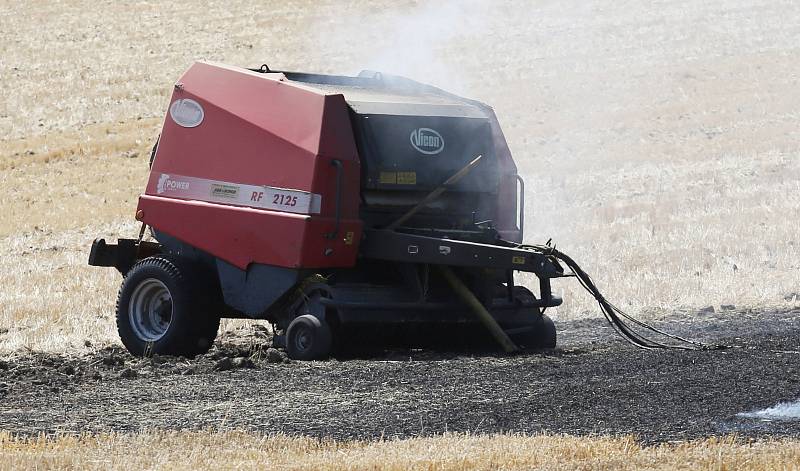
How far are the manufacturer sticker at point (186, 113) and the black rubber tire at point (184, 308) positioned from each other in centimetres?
118

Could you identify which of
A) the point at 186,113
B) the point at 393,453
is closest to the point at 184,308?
the point at 186,113

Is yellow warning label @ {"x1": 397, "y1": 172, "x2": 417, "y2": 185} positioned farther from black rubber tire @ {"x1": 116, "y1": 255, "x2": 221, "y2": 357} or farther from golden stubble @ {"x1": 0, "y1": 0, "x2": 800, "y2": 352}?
golden stubble @ {"x1": 0, "y1": 0, "x2": 800, "y2": 352}

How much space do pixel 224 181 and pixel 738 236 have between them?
372 inches

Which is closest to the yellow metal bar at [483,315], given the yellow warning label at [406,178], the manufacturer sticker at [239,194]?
the yellow warning label at [406,178]

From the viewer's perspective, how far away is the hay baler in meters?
10.9

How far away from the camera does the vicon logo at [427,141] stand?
1145 cm

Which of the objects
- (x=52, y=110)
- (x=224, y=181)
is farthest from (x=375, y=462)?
(x=52, y=110)

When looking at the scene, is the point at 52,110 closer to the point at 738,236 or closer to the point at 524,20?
the point at 524,20

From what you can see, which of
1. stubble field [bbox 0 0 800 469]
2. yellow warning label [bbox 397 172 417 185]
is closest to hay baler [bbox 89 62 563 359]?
yellow warning label [bbox 397 172 417 185]

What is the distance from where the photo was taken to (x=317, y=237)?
10.9m

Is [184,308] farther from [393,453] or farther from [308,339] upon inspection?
[393,453]

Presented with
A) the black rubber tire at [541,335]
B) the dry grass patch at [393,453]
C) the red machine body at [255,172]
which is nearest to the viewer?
the dry grass patch at [393,453]

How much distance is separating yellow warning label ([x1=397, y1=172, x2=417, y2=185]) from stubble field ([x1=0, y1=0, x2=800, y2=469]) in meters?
1.89

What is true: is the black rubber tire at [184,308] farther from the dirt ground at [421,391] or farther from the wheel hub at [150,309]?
the dirt ground at [421,391]
